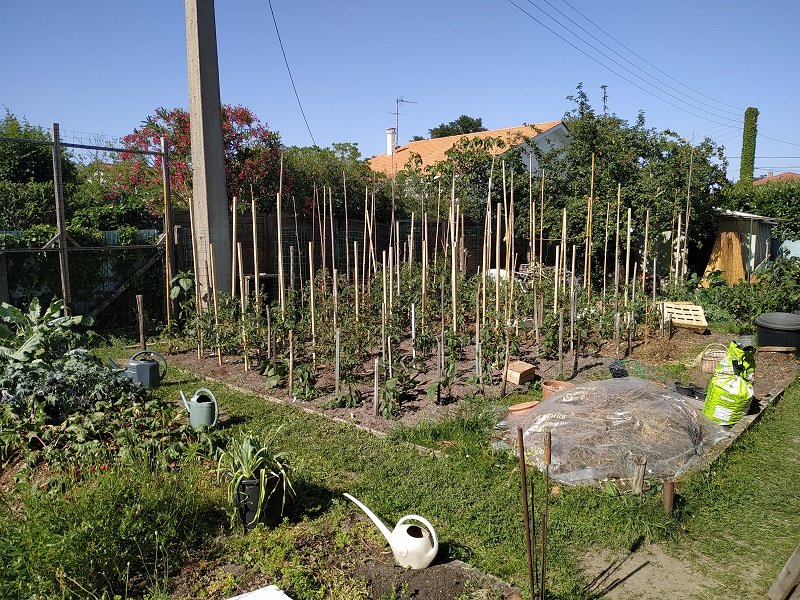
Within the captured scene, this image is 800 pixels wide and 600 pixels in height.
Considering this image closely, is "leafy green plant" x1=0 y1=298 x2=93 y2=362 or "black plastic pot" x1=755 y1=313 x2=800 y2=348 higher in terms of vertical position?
"leafy green plant" x1=0 y1=298 x2=93 y2=362

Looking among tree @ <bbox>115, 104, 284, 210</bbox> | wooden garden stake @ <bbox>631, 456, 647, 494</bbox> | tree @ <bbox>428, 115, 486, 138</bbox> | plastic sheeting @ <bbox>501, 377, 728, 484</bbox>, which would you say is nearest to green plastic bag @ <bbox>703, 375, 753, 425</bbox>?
plastic sheeting @ <bbox>501, 377, 728, 484</bbox>

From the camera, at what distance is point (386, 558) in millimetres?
3211

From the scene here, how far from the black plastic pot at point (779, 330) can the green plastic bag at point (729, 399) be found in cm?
303

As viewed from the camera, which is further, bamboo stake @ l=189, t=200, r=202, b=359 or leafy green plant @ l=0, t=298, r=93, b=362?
bamboo stake @ l=189, t=200, r=202, b=359

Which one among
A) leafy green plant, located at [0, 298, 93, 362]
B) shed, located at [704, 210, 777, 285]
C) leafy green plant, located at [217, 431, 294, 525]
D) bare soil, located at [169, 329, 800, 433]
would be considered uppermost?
shed, located at [704, 210, 777, 285]

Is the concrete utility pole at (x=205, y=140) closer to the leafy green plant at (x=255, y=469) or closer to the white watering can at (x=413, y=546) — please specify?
the leafy green plant at (x=255, y=469)

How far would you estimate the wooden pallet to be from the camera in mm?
9086

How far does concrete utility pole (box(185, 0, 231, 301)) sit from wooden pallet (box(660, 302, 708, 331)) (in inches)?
275

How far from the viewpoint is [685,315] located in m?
9.20

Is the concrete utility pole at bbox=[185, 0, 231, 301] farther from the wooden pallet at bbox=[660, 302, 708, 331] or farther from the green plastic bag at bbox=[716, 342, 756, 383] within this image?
the wooden pallet at bbox=[660, 302, 708, 331]

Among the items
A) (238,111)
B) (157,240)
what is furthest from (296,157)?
(157,240)

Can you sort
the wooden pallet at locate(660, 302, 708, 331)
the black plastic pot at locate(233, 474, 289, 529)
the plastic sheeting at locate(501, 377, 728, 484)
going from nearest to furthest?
the black plastic pot at locate(233, 474, 289, 529) < the plastic sheeting at locate(501, 377, 728, 484) < the wooden pallet at locate(660, 302, 708, 331)

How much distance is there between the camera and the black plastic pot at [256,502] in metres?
3.46

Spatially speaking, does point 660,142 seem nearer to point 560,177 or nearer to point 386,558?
point 560,177
